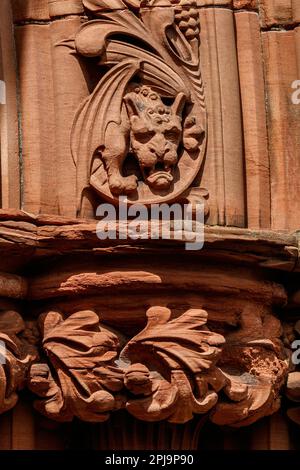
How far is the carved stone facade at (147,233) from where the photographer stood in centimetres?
795

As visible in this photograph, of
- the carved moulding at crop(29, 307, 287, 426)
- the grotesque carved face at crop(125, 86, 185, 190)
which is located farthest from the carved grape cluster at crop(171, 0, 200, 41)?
the carved moulding at crop(29, 307, 287, 426)

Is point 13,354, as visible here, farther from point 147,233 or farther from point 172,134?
point 172,134

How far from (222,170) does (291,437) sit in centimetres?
94

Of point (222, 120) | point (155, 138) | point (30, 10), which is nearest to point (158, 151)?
point (155, 138)

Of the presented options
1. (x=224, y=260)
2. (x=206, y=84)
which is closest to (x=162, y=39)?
(x=206, y=84)

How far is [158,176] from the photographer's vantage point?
8102 mm

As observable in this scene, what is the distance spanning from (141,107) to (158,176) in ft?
0.80

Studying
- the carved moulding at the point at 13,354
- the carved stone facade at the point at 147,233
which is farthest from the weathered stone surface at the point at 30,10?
the carved moulding at the point at 13,354

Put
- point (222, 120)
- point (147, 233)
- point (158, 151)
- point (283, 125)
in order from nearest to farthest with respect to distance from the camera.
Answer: point (147, 233)
point (158, 151)
point (222, 120)
point (283, 125)

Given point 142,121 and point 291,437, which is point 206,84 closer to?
point 142,121

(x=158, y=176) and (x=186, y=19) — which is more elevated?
(x=186, y=19)

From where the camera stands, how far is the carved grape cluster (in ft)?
27.1

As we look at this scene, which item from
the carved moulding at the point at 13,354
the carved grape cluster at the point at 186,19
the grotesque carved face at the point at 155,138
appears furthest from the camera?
the carved grape cluster at the point at 186,19

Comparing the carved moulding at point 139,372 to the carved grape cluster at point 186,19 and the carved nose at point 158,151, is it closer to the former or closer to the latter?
the carved nose at point 158,151
